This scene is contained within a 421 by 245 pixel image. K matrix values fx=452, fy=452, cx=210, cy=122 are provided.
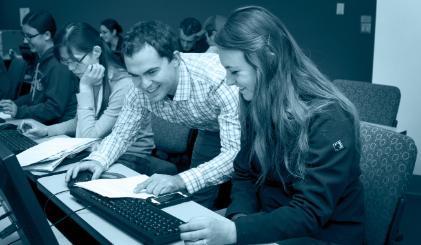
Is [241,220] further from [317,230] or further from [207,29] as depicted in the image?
[207,29]

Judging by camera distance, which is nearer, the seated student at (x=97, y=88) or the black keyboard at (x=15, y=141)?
the black keyboard at (x=15, y=141)

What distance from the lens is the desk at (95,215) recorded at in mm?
1097

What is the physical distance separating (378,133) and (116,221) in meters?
0.80

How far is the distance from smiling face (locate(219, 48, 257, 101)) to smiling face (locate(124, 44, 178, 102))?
0.40m

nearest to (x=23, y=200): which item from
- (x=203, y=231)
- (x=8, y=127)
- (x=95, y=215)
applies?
Answer: (x=203, y=231)

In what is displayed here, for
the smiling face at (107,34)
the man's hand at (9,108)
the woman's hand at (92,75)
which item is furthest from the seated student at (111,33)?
the woman's hand at (92,75)

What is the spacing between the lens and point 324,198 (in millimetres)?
1097

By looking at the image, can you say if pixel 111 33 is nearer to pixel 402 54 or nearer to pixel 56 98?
pixel 56 98

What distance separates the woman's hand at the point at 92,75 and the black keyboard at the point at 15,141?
1.17 ft

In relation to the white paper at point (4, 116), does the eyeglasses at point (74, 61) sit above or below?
above

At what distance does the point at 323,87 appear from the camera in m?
1.21

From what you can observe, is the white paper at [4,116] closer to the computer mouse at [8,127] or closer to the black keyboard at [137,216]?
the computer mouse at [8,127]

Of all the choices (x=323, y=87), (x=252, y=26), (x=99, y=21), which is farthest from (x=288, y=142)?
(x=99, y=21)

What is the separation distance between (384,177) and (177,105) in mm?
821
